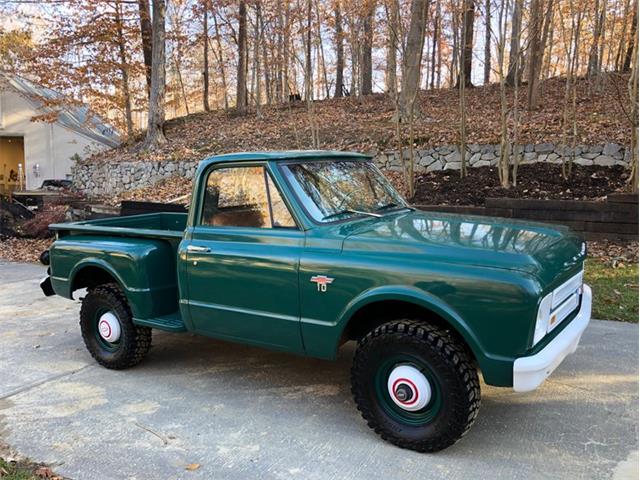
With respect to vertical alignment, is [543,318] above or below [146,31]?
below

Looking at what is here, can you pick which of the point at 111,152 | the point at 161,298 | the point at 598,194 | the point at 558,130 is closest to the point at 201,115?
the point at 111,152

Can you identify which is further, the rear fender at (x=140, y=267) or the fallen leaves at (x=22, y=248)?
the fallen leaves at (x=22, y=248)

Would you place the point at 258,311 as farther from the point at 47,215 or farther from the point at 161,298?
the point at 47,215

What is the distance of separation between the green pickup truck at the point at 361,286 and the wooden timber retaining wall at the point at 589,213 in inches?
174

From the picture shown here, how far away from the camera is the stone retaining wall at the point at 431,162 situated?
10000 millimetres

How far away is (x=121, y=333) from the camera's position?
4633 mm

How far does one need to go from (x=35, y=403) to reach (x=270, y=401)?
1.81m

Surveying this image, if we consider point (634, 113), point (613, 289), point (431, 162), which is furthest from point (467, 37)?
point (613, 289)

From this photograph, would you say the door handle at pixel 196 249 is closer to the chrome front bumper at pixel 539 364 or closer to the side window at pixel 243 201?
the side window at pixel 243 201

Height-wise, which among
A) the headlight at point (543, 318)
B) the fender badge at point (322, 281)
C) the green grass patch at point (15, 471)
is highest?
the fender badge at point (322, 281)

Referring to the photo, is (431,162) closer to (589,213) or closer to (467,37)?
(589,213)

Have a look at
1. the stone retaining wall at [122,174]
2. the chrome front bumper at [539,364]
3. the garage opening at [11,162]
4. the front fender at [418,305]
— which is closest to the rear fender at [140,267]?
the front fender at [418,305]

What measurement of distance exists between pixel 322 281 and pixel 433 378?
91cm

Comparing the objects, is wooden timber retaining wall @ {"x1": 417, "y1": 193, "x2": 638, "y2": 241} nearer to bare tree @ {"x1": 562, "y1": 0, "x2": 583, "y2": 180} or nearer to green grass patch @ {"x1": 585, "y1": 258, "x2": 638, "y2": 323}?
green grass patch @ {"x1": 585, "y1": 258, "x2": 638, "y2": 323}
